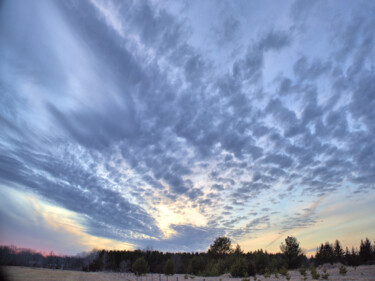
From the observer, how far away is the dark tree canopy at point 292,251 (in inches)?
2104

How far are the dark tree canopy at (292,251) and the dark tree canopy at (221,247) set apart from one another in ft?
85.3

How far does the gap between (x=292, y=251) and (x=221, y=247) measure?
28742 mm

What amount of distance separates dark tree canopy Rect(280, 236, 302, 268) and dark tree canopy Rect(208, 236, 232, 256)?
2598 cm

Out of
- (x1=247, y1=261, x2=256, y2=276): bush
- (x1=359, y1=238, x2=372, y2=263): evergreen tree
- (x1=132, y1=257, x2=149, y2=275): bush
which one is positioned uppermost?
(x1=359, y1=238, x2=372, y2=263): evergreen tree

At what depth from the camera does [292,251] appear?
5428 centimetres

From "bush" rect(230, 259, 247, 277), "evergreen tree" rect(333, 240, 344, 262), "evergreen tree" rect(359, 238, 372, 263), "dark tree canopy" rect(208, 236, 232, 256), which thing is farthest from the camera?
"dark tree canopy" rect(208, 236, 232, 256)

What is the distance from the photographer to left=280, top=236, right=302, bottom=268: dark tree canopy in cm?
5344

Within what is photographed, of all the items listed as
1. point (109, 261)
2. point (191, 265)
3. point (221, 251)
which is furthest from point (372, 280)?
point (109, 261)

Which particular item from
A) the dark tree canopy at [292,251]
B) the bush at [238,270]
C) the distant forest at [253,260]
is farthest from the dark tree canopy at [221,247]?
the bush at [238,270]

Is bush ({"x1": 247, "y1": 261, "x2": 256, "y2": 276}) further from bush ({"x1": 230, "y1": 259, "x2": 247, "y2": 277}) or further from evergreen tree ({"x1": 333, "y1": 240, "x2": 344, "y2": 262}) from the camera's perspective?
evergreen tree ({"x1": 333, "y1": 240, "x2": 344, "y2": 262})

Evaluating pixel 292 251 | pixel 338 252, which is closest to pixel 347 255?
pixel 338 252

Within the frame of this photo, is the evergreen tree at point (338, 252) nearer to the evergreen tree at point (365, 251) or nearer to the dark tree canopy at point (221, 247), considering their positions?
the evergreen tree at point (365, 251)

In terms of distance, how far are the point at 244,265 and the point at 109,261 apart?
110222 millimetres

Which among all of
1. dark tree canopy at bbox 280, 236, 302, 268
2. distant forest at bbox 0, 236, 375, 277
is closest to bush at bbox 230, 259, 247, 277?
distant forest at bbox 0, 236, 375, 277
